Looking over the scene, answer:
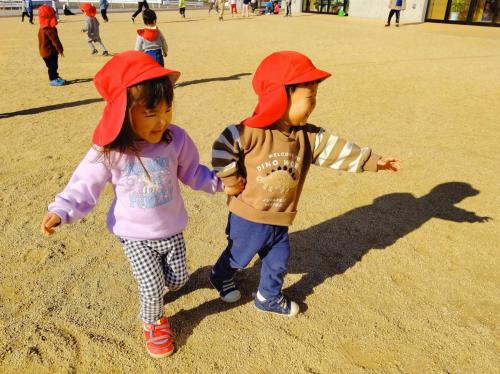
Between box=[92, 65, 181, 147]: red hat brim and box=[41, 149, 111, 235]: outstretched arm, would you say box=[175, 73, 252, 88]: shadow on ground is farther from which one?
box=[92, 65, 181, 147]: red hat brim

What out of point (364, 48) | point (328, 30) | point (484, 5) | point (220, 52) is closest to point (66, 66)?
point (220, 52)

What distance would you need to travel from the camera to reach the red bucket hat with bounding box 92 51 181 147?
1.75 meters

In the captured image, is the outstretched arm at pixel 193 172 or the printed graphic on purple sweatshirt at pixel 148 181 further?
the outstretched arm at pixel 193 172

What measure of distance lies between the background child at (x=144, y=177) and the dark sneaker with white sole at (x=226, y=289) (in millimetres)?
352

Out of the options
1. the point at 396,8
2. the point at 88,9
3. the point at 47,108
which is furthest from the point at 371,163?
the point at 396,8

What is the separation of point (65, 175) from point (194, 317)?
2577 mm

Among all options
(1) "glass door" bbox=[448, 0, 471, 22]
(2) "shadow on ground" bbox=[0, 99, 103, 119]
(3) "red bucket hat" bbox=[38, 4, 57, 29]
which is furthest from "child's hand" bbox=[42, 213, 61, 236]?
(1) "glass door" bbox=[448, 0, 471, 22]

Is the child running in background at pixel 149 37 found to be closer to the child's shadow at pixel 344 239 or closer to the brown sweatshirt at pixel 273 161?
the child's shadow at pixel 344 239

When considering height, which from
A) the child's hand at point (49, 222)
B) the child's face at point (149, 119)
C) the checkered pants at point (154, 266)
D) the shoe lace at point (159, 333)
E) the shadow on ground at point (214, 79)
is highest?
the child's face at point (149, 119)

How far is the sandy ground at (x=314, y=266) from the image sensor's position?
2.38 metres

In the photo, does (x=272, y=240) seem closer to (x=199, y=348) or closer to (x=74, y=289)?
(x=199, y=348)

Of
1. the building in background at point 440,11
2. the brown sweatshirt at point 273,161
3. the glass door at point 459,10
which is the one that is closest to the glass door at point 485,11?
the building in background at point 440,11

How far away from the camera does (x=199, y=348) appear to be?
242cm

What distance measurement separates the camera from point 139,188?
2041 mm
